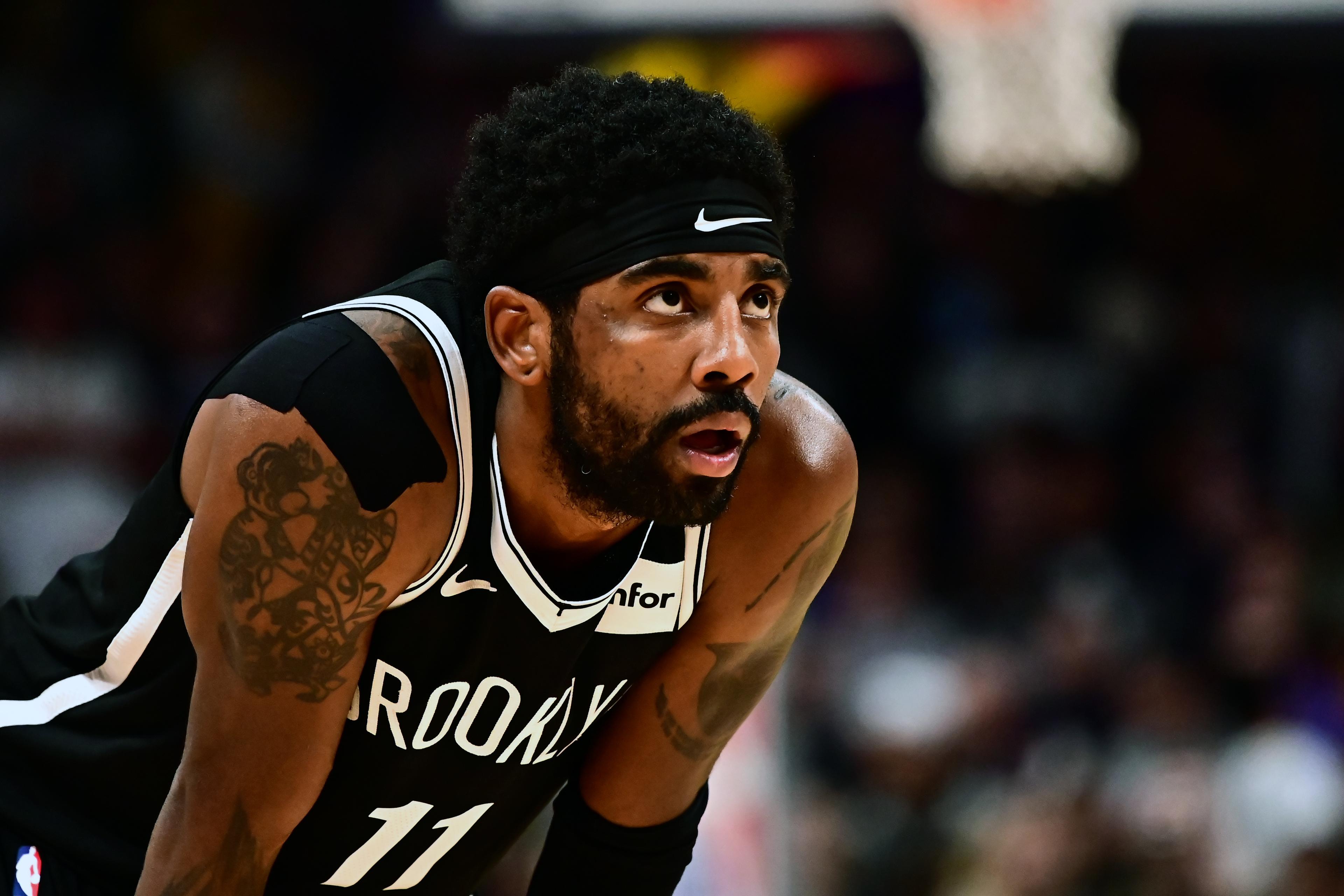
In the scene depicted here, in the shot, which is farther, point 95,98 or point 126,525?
point 95,98

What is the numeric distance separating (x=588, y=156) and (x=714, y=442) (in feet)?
1.47

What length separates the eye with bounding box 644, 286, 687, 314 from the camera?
2.38 meters

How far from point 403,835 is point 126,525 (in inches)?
26.1

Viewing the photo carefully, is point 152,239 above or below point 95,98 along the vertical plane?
below

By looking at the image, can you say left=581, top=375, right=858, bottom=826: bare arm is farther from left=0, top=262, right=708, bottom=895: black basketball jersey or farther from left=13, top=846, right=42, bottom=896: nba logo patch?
left=13, top=846, right=42, bottom=896: nba logo patch

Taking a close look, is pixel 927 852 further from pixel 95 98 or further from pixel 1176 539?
pixel 95 98

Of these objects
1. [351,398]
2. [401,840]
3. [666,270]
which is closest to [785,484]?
[666,270]

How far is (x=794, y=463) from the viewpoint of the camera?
107 inches

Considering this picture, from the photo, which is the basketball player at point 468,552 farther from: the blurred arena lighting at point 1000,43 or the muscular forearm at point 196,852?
the blurred arena lighting at point 1000,43

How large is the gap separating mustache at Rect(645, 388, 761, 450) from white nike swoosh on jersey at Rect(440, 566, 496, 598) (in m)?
0.33

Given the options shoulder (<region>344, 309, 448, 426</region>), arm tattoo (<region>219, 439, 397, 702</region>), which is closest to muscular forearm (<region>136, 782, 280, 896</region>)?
arm tattoo (<region>219, 439, 397, 702</region>)

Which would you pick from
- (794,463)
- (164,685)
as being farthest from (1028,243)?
(164,685)

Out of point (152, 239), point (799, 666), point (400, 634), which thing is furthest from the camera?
point (152, 239)

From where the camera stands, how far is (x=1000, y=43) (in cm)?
682
